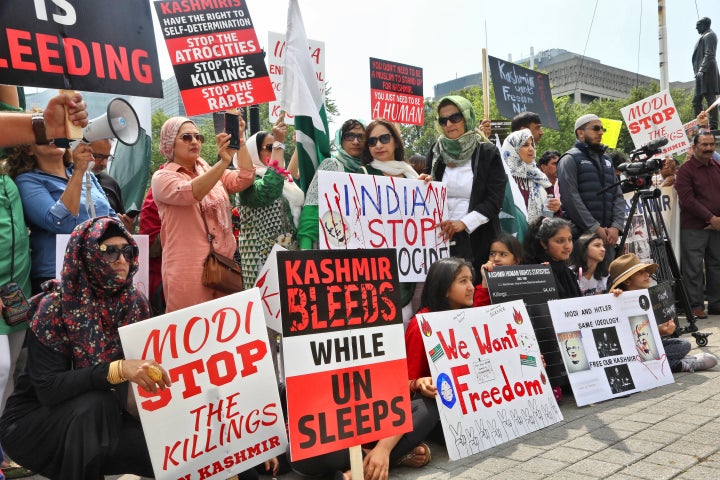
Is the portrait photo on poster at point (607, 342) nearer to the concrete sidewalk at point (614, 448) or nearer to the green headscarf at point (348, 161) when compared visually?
the concrete sidewalk at point (614, 448)

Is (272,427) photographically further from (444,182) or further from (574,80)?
(574,80)

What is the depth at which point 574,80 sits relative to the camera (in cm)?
8588

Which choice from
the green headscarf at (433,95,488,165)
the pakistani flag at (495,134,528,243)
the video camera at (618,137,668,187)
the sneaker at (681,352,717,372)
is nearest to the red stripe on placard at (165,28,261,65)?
the green headscarf at (433,95,488,165)

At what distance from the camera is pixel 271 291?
15.1ft

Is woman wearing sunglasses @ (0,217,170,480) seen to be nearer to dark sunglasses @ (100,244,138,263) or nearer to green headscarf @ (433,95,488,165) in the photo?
dark sunglasses @ (100,244,138,263)

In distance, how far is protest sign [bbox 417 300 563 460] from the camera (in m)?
3.96

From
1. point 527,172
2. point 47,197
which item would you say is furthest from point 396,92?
point 47,197

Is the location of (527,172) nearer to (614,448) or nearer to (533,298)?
(533,298)

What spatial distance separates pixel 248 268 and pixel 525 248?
252cm

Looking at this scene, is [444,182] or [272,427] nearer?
[272,427]

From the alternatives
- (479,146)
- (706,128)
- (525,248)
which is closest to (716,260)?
(706,128)

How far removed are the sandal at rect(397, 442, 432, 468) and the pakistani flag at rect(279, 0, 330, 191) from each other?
2518 mm

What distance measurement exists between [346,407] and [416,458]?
0.69 m

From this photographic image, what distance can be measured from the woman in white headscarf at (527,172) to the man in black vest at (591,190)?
454 millimetres
